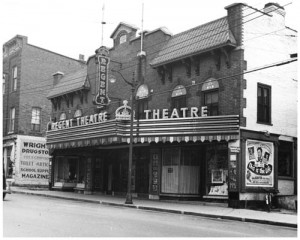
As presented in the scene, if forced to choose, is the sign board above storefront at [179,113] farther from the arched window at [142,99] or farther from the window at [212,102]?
the arched window at [142,99]

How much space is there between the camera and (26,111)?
1480 inches

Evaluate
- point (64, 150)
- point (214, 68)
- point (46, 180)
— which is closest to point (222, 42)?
point (214, 68)

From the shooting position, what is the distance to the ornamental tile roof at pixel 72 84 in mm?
29169

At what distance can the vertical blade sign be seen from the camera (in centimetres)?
2592

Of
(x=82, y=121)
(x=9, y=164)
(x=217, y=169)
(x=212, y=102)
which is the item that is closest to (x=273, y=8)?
(x=212, y=102)

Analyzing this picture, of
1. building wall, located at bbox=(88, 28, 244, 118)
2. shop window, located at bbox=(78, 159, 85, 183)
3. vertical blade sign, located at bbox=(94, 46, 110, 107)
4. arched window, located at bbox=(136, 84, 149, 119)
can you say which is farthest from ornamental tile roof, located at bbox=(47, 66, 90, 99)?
arched window, located at bbox=(136, 84, 149, 119)

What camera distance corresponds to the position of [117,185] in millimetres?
27594

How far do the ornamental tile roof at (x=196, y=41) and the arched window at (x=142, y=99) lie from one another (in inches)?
77.2

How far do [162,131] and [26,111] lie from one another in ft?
66.5

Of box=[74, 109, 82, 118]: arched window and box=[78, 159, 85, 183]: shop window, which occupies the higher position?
box=[74, 109, 82, 118]: arched window

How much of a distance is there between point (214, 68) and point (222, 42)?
160 centimetres

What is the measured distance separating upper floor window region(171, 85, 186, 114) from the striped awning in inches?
72.2

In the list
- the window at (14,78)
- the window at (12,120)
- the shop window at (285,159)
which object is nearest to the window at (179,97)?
the shop window at (285,159)

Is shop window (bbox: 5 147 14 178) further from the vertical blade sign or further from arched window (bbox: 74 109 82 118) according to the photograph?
the vertical blade sign
